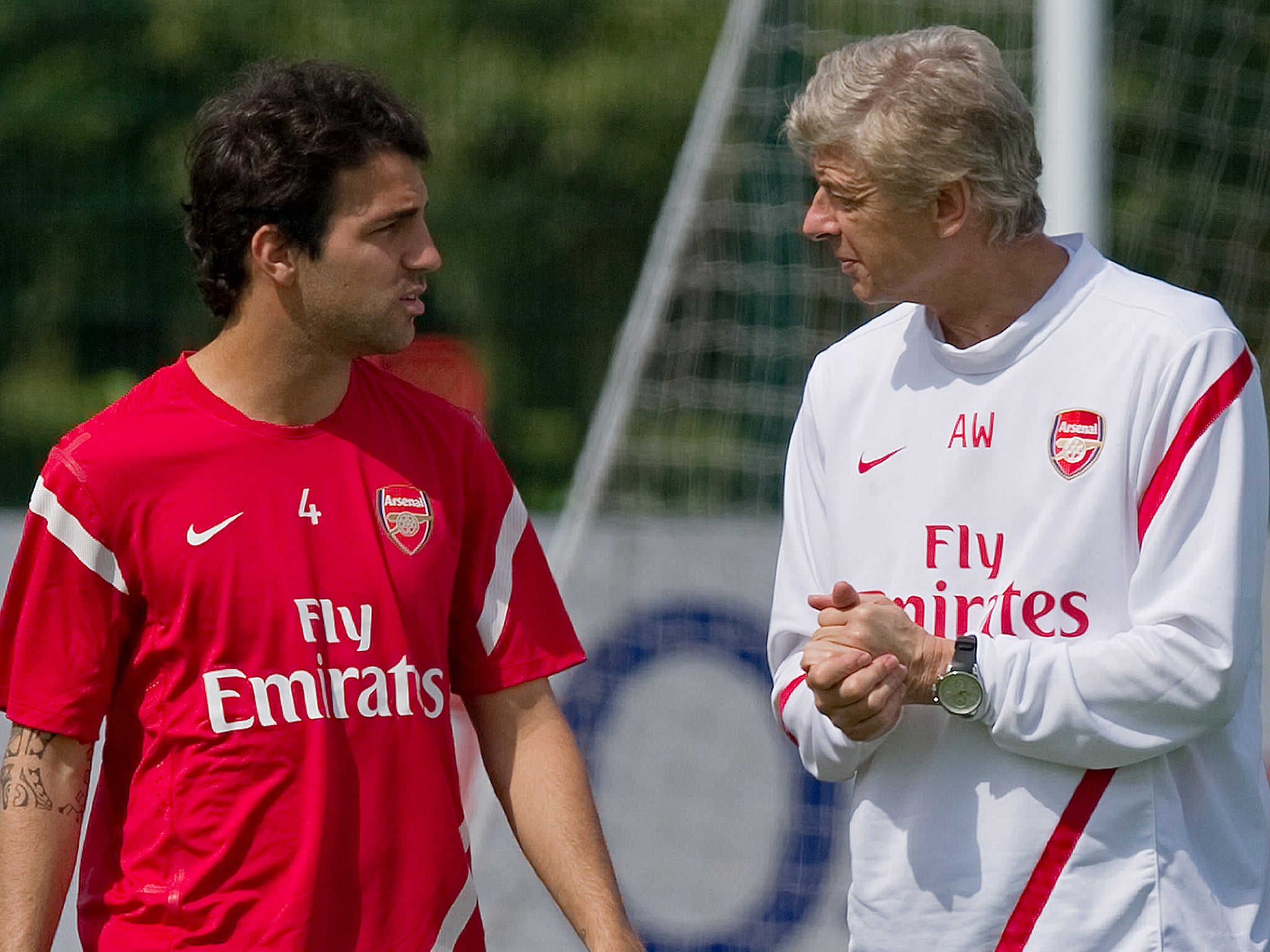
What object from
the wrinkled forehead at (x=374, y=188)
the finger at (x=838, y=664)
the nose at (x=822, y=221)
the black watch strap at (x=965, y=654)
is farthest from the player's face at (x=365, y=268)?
the black watch strap at (x=965, y=654)

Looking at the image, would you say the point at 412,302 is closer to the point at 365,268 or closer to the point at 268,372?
the point at 365,268

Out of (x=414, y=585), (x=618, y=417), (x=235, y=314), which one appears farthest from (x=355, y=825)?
(x=618, y=417)

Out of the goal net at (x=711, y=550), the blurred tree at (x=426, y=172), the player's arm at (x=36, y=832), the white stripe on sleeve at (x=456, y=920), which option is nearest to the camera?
the player's arm at (x=36, y=832)

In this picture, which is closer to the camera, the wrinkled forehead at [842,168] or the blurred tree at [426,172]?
the wrinkled forehead at [842,168]

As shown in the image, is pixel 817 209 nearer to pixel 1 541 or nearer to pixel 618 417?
pixel 618 417

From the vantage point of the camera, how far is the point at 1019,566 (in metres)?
2.14

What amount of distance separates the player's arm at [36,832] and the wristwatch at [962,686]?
1101 mm

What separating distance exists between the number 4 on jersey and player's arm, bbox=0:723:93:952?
407 millimetres

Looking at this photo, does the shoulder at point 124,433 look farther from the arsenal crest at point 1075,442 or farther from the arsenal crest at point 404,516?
→ the arsenal crest at point 1075,442

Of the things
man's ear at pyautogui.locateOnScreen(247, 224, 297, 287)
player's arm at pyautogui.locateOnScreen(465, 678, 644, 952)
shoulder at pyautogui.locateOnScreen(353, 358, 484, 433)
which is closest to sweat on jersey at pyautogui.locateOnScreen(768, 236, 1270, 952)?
player's arm at pyautogui.locateOnScreen(465, 678, 644, 952)

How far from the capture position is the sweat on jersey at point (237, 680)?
2.18 meters

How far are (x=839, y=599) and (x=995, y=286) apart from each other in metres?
0.48

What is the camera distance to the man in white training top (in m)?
2.07

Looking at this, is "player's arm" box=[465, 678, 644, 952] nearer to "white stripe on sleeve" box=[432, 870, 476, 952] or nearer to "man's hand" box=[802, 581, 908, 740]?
"white stripe on sleeve" box=[432, 870, 476, 952]
